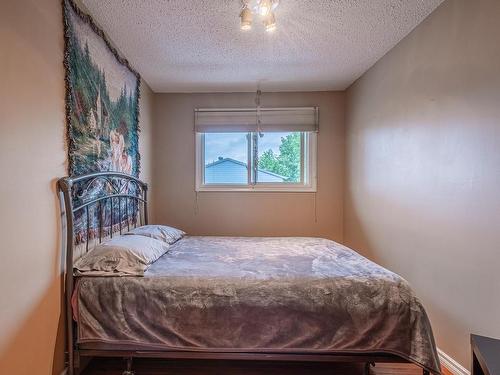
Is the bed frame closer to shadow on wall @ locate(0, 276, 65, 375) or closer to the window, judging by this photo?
shadow on wall @ locate(0, 276, 65, 375)

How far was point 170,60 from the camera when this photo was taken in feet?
9.11

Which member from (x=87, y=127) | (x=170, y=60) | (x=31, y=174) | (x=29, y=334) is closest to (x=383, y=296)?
(x=29, y=334)

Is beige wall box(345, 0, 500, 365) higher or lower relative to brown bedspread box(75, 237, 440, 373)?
Answer: higher

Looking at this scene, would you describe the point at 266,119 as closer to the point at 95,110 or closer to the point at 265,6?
the point at 265,6

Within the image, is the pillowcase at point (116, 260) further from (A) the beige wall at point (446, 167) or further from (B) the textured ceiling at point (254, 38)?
A: (A) the beige wall at point (446, 167)

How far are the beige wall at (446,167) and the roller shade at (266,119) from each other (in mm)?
944

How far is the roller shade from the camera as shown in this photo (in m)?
Result: 3.65

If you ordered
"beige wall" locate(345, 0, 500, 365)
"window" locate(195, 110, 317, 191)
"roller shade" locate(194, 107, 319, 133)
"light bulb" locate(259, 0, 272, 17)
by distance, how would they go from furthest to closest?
1. "window" locate(195, 110, 317, 191)
2. "roller shade" locate(194, 107, 319, 133)
3. "light bulb" locate(259, 0, 272, 17)
4. "beige wall" locate(345, 0, 500, 365)

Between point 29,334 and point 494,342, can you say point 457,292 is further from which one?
point 29,334

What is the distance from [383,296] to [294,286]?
51 centimetres

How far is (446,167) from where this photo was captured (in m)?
1.90

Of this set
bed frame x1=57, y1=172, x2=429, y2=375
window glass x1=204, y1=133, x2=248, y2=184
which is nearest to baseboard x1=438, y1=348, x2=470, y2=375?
bed frame x1=57, y1=172, x2=429, y2=375

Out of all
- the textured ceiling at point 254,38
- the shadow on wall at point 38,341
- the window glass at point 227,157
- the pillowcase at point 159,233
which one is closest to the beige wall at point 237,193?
the window glass at point 227,157

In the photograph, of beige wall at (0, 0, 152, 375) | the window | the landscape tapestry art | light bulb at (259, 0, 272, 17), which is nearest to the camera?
beige wall at (0, 0, 152, 375)
